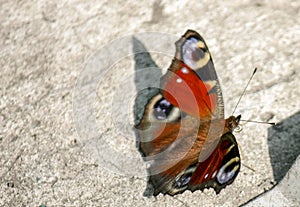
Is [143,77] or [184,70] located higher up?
[184,70]

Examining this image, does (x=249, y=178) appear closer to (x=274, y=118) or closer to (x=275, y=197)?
(x=275, y=197)

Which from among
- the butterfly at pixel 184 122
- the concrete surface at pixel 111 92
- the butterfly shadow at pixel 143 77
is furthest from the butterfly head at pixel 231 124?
the butterfly shadow at pixel 143 77

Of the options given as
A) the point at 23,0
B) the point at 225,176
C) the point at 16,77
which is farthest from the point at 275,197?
the point at 23,0

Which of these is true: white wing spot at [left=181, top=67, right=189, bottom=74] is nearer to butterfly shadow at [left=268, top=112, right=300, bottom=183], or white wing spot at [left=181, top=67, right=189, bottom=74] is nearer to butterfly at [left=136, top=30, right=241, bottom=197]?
butterfly at [left=136, top=30, right=241, bottom=197]

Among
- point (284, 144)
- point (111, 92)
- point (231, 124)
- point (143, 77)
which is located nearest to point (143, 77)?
→ point (143, 77)

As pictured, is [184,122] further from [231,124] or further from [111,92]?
[111,92]

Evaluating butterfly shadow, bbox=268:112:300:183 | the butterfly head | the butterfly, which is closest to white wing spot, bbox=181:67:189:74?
the butterfly

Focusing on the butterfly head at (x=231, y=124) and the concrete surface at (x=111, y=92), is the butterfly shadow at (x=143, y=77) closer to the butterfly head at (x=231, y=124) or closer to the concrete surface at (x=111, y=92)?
the concrete surface at (x=111, y=92)
